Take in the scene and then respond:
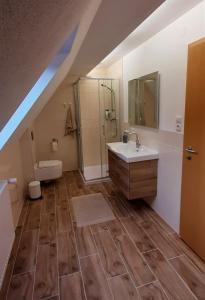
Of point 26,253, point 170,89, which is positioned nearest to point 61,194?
point 26,253

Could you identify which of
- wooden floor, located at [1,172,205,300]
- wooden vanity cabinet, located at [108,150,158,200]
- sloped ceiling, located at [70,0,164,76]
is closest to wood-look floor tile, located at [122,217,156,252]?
wooden floor, located at [1,172,205,300]

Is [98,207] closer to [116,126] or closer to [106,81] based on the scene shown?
[116,126]

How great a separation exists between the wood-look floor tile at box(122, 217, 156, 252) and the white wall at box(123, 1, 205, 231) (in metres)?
0.39

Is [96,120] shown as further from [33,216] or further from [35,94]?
[33,216]

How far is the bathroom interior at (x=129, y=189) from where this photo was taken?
1566mm

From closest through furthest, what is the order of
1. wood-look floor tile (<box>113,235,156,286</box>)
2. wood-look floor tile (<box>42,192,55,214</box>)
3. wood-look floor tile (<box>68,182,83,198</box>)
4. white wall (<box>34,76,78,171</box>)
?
wood-look floor tile (<box>113,235,156,286</box>) < wood-look floor tile (<box>42,192,55,214</box>) < wood-look floor tile (<box>68,182,83,198</box>) < white wall (<box>34,76,78,171</box>)

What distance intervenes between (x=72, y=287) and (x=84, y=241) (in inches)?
22.6

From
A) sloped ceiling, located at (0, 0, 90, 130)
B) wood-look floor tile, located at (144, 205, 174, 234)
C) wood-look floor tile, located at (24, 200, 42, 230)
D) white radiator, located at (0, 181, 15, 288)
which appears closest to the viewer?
sloped ceiling, located at (0, 0, 90, 130)

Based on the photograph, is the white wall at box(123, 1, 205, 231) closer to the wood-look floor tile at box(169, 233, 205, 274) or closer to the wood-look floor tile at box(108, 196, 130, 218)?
the wood-look floor tile at box(169, 233, 205, 274)

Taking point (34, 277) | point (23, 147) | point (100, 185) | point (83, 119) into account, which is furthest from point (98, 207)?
point (83, 119)

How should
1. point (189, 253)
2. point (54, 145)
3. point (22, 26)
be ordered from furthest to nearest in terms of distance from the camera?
1. point (54, 145)
2. point (189, 253)
3. point (22, 26)

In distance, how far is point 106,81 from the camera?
3.75 m

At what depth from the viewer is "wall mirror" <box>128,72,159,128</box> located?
238cm

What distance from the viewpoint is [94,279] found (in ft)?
5.42
